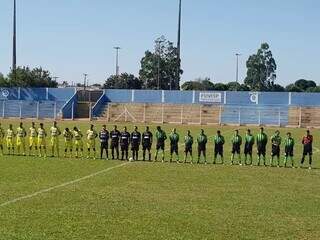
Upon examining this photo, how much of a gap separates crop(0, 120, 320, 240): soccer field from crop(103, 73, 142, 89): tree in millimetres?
83142

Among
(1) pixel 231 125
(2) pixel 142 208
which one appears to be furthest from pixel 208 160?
(1) pixel 231 125

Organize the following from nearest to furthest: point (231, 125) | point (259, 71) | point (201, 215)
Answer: point (201, 215) → point (231, 125) → point (259, 71)

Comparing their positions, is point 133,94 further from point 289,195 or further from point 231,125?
point 289,195

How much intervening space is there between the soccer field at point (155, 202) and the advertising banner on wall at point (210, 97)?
4590 cm

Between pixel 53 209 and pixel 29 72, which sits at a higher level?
pixel 29 72

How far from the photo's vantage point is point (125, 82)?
11162cm

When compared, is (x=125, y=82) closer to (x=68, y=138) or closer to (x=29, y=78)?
(x=29, y=78)

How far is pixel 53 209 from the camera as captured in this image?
54.5ft

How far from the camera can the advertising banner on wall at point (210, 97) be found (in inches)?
2948

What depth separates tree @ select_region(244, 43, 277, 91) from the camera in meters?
119

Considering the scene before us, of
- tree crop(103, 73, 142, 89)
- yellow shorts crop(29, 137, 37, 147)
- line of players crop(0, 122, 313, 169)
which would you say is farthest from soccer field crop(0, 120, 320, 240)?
tree crop(103, 73, 142, 89)

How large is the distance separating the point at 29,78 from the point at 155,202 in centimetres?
7866

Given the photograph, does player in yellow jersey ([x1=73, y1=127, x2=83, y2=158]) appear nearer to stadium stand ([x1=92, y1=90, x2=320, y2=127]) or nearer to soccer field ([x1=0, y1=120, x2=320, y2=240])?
soccer field ([x1=0, y1=120, x2=320, y2=240])

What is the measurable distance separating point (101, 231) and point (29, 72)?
83.8m
